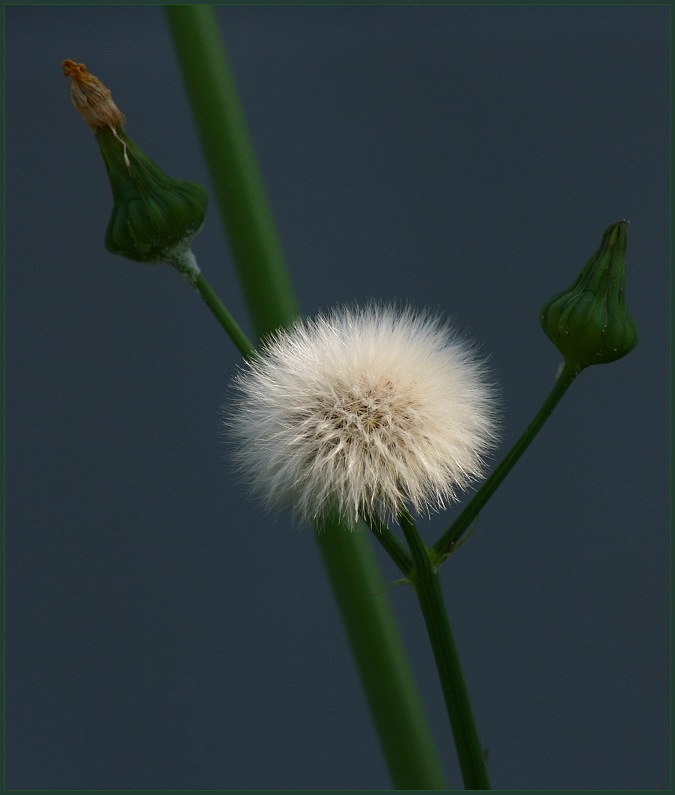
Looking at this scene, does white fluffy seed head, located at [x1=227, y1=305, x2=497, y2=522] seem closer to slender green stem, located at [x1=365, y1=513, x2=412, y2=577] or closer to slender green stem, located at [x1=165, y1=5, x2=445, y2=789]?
slender green stem, located at [x1=365, y1=513, x2=412, y2=577]

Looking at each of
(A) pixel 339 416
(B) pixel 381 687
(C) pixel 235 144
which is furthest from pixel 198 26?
(B) pixel 381 687

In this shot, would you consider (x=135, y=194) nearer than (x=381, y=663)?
Yes

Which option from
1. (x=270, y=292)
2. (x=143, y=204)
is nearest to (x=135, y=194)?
(x=143, y=204)

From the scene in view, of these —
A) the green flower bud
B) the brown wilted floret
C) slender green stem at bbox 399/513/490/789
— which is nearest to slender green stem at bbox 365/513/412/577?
slender green stem at bbox 399/513/490/789

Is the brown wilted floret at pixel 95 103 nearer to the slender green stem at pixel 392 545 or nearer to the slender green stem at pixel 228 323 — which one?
the slender green stem at pixel 228 323

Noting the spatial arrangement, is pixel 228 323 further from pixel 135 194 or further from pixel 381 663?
pixel 381 663

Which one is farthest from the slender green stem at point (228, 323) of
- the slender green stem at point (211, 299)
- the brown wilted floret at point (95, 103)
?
the brown wilted floret at point (95, 103)
